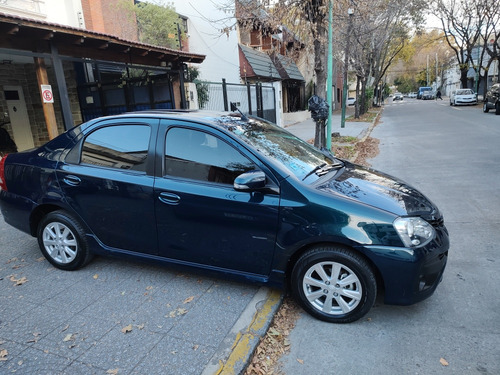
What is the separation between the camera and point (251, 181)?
110 inches

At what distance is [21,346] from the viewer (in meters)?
2.62

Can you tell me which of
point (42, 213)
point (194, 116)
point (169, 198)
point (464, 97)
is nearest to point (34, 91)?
point (42, 213)

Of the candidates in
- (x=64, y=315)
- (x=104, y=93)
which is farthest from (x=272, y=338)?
(x=104, y=93)

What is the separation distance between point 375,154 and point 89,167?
885cm

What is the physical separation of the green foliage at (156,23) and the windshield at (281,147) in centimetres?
1114

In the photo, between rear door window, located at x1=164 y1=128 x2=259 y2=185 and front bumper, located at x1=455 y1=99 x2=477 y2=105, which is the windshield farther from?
front bumper, located at x1=455 y1=99 x2=477 y2=105

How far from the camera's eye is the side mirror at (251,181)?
9.16ft

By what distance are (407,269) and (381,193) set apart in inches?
28.4

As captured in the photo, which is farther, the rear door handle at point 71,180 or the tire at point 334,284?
the rear door handle at point 71,180

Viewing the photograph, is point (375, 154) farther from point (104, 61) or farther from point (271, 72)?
point (271, 72)

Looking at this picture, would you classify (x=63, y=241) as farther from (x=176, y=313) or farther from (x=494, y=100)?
(x=494, y=100)

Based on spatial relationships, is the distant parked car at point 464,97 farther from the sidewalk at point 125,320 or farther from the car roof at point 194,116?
the sidewalk at point 125,320

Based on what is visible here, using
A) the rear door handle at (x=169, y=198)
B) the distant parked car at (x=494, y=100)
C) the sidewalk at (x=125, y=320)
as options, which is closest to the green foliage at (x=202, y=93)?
the sidewalk at (x=125, y=320)

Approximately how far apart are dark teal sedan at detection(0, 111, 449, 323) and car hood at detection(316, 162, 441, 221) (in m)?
0.02
